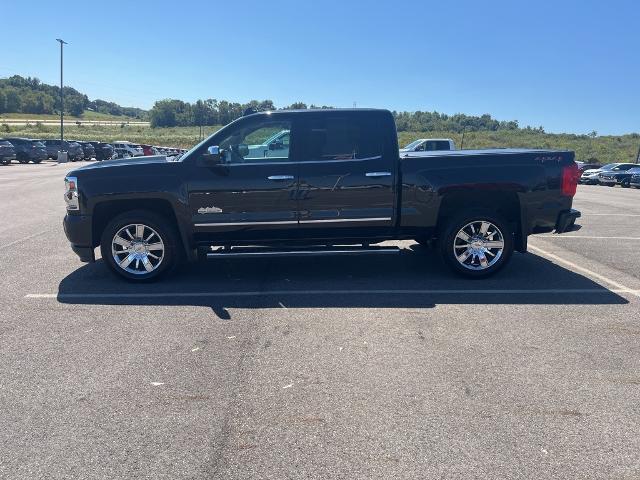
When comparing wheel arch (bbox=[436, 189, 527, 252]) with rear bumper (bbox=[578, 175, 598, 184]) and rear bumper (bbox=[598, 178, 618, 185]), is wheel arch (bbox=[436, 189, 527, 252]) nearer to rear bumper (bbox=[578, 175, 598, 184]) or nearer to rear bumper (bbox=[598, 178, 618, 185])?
rear bumper (bbox=[598, 178, 618, 185])

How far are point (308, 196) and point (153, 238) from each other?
75.7 inches

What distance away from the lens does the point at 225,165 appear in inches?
265

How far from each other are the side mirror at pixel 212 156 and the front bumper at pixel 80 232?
156 centimetres

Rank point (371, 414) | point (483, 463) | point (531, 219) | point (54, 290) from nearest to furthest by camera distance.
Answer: point (483, 463) < point (371, 414) < point (54, 290) < point (531, 219)

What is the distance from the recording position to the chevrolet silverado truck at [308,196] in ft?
22.2

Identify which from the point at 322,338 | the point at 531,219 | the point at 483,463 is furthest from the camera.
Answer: the point at 531,219

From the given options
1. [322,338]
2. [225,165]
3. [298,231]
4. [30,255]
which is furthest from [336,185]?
[30,255]

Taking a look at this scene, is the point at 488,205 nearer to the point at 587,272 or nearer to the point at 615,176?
the point at 587,272

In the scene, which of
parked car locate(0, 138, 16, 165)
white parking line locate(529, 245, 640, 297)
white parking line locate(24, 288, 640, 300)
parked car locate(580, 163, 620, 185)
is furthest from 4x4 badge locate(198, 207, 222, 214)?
parked car locate(0, 138, 16, 165)

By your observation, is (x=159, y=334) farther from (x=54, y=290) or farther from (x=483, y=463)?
(x=483, y=463)

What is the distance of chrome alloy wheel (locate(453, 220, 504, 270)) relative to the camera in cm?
709

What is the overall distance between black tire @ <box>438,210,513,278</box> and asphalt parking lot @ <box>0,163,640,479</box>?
20cm

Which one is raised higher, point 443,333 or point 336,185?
point 336,185

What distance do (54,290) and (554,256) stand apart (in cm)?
687
